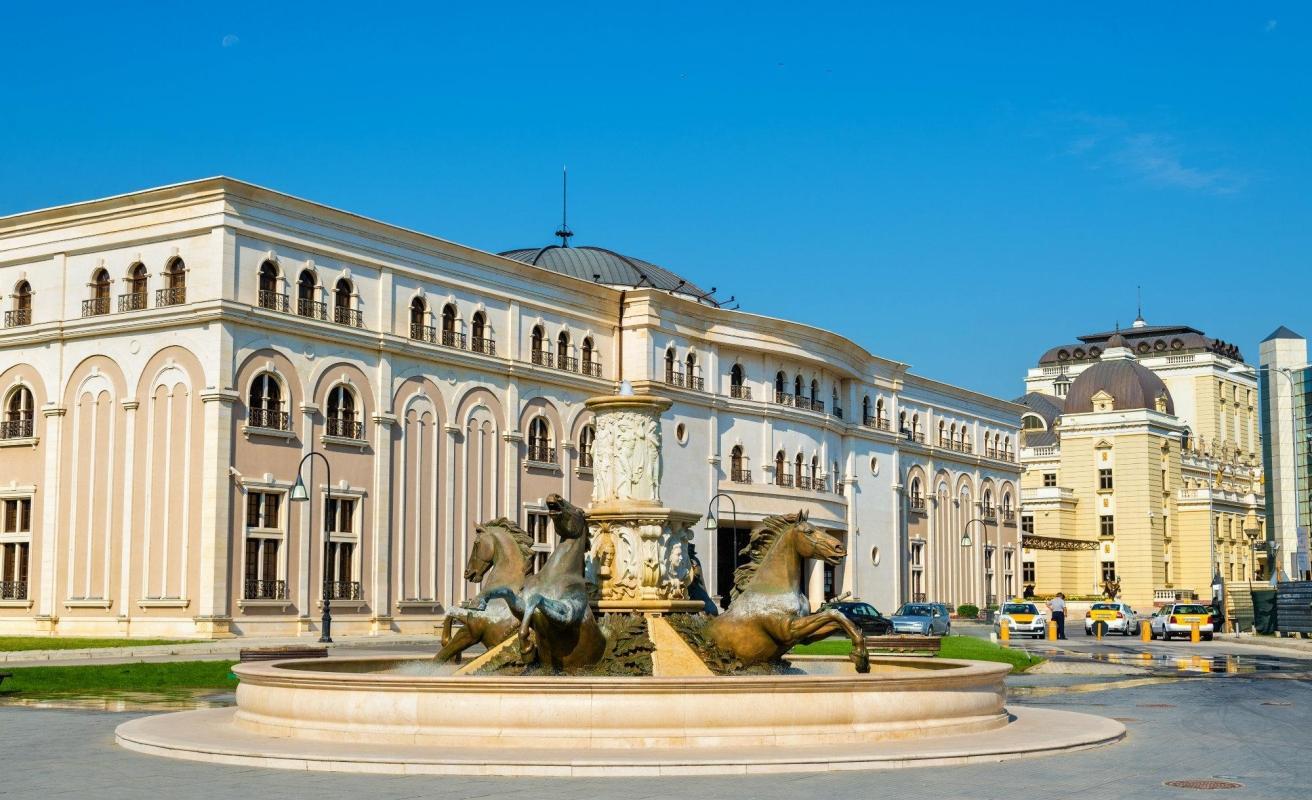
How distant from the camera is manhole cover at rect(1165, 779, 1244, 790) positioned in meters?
12.7

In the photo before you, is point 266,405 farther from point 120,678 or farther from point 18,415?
point 120,678

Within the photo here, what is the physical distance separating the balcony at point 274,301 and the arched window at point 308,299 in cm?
61

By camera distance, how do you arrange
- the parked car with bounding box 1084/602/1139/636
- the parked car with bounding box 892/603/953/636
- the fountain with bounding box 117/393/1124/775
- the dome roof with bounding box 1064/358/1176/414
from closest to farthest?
the fountain with bounding box 117/393/1124/775, the parked car with bounding box 892/603/953/636, the parked car with bounding box 1084/602/1139/636, the dome roof with bounding box 1064/358/1176/414

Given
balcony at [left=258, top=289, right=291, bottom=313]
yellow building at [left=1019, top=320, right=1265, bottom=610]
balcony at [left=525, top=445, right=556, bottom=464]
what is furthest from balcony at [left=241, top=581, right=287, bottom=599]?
yellow building at [left=1019, top=320, right=1265, bottom=610]

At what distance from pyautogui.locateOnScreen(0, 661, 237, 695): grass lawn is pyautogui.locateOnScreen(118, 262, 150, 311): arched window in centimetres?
1799

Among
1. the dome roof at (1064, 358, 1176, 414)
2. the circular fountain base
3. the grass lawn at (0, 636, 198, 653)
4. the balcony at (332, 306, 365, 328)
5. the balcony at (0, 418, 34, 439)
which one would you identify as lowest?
the grass lawn at (0, 636, 198, 653)

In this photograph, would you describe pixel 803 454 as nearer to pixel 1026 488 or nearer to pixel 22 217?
pixel 22 217

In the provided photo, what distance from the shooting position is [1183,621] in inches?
2280

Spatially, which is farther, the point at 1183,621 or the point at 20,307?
the point at 1183,621

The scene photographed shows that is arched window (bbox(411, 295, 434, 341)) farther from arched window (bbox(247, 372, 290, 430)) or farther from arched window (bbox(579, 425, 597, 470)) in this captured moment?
arched window (bbox(579, 425, 597, 470))

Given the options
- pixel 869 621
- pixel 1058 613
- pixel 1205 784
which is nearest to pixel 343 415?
pixel 869 621

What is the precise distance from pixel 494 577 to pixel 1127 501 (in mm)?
94199

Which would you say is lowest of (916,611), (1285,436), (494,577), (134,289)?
(916,611)

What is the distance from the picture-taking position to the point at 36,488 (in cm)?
4688
